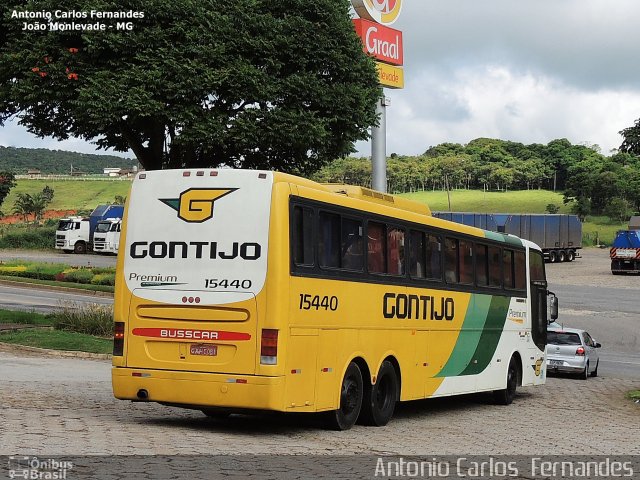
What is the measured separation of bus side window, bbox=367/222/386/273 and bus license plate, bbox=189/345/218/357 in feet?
9.38

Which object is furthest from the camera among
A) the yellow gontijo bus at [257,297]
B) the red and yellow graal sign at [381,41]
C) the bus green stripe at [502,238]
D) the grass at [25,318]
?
the red and yellow graal sign at [381,41]

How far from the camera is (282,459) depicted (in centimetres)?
1055

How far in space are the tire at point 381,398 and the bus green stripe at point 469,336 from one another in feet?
7.26

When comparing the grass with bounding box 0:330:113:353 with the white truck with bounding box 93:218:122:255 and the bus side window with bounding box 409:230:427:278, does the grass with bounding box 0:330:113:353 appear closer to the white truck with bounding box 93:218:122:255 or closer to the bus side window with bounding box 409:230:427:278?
Answer: the bus side window with bounding box 409:230:427:278

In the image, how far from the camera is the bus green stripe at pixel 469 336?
17.7 m

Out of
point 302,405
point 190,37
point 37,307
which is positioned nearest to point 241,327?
point 302,405

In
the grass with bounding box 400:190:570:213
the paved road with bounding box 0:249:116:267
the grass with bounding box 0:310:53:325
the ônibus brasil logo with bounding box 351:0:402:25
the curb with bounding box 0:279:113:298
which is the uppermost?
the grass with bounding box 400:190:570:213

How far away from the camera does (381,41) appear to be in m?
35.0

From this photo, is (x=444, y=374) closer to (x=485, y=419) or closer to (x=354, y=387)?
(x=485, y=419)

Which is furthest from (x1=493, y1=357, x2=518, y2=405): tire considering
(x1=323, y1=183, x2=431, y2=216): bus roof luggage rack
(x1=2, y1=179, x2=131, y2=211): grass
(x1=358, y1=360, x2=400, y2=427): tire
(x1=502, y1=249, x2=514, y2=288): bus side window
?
(x1=2, y1=179, x2=131, y2=211): grass

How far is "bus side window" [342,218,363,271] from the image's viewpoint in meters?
13.9

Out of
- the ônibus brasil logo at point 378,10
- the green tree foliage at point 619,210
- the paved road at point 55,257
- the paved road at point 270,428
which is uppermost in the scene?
the green tree foliage at point 619,210

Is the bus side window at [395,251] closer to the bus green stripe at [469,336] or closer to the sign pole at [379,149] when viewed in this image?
the bus green stripe at [469,336]

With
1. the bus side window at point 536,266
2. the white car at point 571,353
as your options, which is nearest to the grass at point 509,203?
the white car at point 571,353
